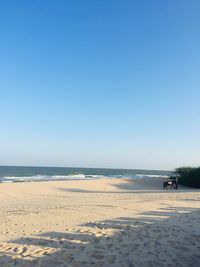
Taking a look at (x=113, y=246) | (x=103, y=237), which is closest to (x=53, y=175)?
(x=103, y=237)

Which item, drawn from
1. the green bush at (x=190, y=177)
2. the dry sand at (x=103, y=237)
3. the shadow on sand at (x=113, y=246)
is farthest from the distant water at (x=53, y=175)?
the shadow on sand at (x=113, y=246)

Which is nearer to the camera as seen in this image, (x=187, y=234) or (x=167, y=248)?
(x=167, y=248)

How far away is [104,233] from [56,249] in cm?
175

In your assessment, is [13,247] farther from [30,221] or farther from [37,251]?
[30,221]

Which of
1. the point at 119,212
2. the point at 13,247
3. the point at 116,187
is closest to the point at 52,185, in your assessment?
the point at 116,187

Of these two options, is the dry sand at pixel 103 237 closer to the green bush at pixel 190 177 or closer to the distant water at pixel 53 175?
the green bush at pixel 190 177

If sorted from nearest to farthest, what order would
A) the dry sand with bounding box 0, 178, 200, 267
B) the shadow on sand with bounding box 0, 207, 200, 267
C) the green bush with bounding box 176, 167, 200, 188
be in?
the shadow on sand with bounding box 0, 207, 200, 267 < the dry sand with bounding box 0, 178, 200, 267 < the green bush with bounding box 176, 167, 200, 188

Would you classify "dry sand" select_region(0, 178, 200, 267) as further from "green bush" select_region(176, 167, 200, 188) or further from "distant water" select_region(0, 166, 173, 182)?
"distant water" select_region(0, 166, 173, 182)

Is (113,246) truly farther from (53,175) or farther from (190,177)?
(53,175)

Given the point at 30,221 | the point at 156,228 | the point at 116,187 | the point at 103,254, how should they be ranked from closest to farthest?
the point at 103,254
the point at 156,228
the point at 30,221
the point at 116,187

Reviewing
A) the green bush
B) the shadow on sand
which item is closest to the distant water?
the green bush

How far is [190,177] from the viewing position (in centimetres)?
3297

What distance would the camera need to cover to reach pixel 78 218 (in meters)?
11.7

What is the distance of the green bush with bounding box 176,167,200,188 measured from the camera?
→ 32.4m
